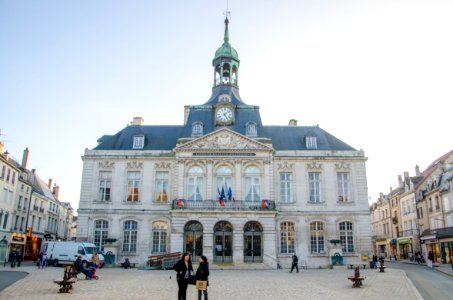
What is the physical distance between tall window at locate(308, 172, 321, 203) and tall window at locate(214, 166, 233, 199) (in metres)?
6.62

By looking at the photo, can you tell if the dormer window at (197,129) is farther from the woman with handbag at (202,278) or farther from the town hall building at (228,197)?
the woman with handbag at (202,278)

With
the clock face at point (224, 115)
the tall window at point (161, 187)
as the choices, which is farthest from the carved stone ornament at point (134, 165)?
the clock face at point (224, 115)

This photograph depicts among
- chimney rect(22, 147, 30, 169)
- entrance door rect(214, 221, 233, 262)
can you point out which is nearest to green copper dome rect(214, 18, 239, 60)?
entrance door rect(214, 221, 233, 262)

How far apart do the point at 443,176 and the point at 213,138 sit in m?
25.3

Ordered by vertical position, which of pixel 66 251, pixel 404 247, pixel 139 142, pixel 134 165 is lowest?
pixel 66 251

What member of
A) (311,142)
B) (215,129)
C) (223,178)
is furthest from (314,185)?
(215,129)

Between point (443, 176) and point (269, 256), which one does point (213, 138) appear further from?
point (443, 176)

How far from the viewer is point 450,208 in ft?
122

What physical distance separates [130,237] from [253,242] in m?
9.70

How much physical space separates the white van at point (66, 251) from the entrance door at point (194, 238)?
6290mm

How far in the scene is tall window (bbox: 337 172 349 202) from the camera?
3127cm

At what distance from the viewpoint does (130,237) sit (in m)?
30.5

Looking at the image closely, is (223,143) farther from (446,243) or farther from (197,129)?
(446,243)

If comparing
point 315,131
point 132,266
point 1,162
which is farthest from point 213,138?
point 1,162
